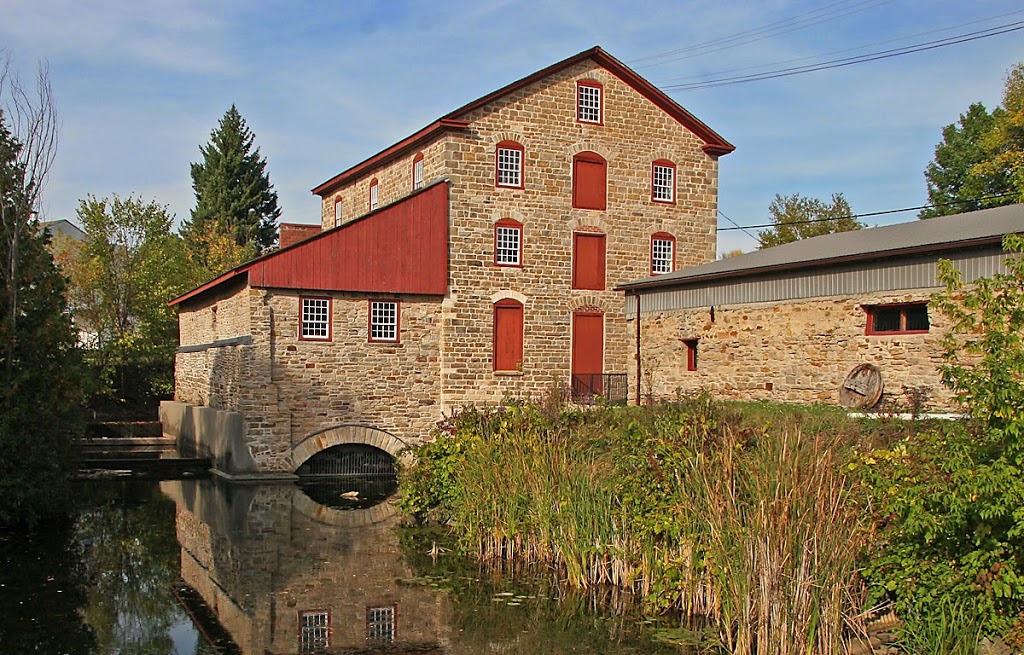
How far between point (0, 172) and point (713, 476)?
12.4 m

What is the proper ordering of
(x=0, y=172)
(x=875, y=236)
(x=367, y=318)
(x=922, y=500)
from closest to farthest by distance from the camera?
1. (x=922, y=500)
2. (x=0, y=172)
3. (x=875, y=236)
4. (x=367, y=318)

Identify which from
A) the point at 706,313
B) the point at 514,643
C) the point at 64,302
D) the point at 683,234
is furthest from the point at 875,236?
the point at 64,302

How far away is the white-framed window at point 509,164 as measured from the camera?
81.1ft

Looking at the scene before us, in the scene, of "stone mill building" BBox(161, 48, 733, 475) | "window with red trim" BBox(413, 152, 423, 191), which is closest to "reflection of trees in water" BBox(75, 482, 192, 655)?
"stone mill building" BBox(161, 48, 733, 475)

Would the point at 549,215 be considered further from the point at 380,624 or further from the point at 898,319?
the point at 380,624

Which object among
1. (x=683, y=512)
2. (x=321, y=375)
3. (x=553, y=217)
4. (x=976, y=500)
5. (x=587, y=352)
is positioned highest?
(x=553, y=217)

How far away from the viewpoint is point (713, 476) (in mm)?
9227

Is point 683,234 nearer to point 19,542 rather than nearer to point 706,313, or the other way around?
point 706,313

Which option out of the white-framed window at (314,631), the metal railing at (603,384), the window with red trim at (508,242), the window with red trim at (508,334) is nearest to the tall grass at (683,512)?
the white-framed window at (314,631)

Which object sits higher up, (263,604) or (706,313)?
(706,313)

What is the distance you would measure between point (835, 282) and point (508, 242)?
956 centimetres

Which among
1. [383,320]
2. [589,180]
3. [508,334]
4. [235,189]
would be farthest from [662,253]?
[235,189]

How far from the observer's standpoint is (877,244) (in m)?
17.4

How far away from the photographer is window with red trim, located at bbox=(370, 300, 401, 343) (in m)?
22.9
